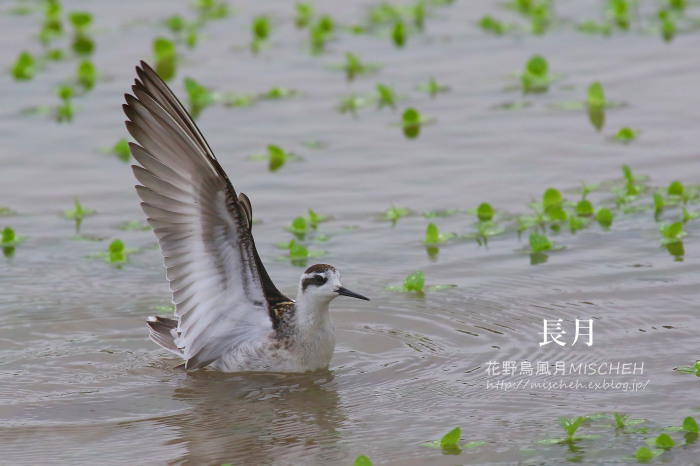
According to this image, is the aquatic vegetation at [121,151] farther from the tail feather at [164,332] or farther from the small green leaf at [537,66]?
the small green leaf at [537,66]

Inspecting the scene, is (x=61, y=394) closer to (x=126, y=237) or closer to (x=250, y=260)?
(x=250, y=260)

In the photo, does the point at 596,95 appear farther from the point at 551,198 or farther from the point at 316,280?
the point at 316,280

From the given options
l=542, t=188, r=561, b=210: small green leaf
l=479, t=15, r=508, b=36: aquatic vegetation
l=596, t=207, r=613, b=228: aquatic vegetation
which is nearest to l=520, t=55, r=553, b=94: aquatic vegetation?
l=479, t=15, r=508, b=36: aquatic vegetation

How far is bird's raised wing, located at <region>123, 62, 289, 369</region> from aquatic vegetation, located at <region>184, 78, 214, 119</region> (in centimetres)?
496

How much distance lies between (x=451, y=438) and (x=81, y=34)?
10.1 meters

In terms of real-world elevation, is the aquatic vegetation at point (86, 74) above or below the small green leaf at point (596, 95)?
above

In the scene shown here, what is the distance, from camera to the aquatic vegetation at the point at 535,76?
12766 mm

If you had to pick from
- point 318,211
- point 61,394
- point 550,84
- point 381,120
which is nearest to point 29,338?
point 61,394

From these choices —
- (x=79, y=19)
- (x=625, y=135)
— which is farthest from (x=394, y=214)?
(x=79, y=19)

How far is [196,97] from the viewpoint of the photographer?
12703mm

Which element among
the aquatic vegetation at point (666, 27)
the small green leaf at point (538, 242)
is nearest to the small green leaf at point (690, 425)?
the small green leaf at point (538, 242)

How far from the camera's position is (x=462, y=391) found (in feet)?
24.2

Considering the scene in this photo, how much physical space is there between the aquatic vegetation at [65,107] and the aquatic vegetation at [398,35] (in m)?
3.85

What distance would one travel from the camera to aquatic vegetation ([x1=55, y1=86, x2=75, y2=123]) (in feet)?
41.5
